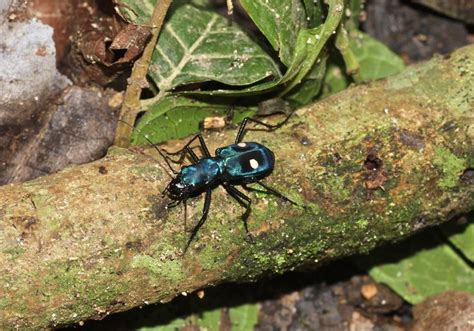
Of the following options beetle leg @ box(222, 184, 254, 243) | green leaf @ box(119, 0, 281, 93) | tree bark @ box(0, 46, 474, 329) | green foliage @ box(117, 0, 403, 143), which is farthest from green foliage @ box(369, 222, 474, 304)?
green leaf @ box(119, 0, 281, 93)

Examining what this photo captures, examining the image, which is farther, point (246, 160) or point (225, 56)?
point (225, 56)

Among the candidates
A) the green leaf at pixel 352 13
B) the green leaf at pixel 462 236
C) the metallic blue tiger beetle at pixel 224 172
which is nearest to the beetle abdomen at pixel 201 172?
the metallic blue tiger beetle at pixel 224 172

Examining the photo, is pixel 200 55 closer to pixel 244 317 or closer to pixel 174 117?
pixel 174 117

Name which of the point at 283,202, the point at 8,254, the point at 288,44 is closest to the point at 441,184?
the point at 283,202

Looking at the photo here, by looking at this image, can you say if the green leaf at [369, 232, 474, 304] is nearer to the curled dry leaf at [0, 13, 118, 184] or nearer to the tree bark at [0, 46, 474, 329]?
the tree bark at [0, 46, 474, 329]

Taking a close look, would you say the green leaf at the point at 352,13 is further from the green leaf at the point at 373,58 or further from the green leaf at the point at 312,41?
the green leaf at the point at 312,41

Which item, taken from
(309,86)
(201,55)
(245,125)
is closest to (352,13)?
(309,86)
